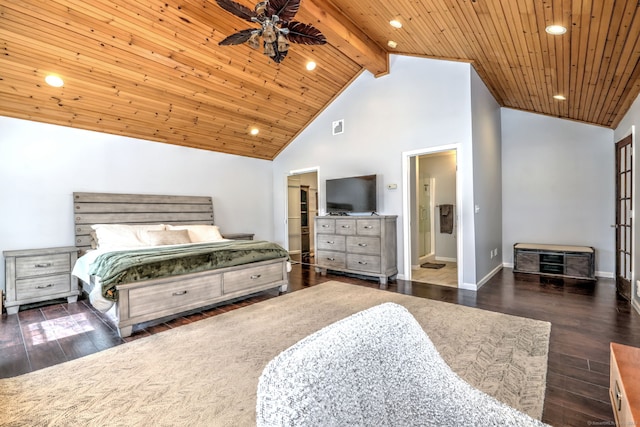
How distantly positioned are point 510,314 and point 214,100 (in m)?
4.92

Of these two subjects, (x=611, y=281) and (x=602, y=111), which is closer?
(x=602, y=111)

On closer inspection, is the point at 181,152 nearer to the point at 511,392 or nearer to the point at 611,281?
the point at 511,392

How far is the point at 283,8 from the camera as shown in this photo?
254 cm

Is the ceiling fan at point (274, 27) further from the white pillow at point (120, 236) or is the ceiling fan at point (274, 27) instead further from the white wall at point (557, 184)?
the white wall at point (557, 184)

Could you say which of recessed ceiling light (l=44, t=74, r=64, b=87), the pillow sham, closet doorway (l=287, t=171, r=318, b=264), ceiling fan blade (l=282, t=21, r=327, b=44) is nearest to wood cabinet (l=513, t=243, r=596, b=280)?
closet doorway (l=287, t=171, r=318, b=264)

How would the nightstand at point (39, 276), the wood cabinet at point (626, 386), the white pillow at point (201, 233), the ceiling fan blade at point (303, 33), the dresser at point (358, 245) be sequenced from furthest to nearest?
the white pillow at point (201, 233) → the dresser at point (358, 245) → the nightstand at point (39, 276) → the ceiling fan blade at point (303, 33) → the wood cabinet at point (626, 386)

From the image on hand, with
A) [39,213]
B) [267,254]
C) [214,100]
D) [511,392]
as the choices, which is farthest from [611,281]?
[39,213]

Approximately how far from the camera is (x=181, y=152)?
5.57m

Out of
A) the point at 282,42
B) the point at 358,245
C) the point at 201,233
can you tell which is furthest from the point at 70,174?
the point at 358,245

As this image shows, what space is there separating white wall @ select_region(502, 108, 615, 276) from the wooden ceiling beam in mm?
2858

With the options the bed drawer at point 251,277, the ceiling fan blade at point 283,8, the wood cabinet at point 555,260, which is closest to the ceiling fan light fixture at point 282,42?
the ceiling fan blade at point 283,8

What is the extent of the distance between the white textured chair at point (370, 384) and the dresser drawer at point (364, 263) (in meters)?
3.86

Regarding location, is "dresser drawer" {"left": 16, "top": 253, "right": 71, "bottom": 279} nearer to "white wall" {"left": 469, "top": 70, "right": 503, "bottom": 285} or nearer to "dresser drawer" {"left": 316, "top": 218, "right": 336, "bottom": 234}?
"dresser drawer" {"left": 316, "top": 218, "right": 336, "bottom": 234}

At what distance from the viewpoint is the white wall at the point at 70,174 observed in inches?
155
